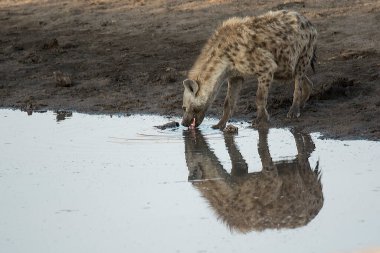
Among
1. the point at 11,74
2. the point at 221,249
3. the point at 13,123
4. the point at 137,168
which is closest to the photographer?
the point at 221,249

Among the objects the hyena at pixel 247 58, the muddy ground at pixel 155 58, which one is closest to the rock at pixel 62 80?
the muddy ground at pixel 155 58

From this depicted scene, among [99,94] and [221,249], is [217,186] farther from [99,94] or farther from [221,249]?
[99,94]

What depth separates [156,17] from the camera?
14.7 m

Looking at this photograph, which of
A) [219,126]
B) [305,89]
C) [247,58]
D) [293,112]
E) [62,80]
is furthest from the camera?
[62,80]

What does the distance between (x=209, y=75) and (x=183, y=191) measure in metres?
2.56

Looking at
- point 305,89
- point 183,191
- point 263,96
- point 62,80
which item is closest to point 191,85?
point 263,96

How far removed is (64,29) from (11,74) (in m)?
2.05

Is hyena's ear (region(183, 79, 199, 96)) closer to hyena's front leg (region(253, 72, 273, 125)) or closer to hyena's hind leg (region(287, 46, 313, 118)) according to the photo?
hyena's front leg (region(253, 72, 273, 125))

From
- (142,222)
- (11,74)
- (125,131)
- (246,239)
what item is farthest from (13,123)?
(246,239)

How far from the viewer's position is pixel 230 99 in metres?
10.3

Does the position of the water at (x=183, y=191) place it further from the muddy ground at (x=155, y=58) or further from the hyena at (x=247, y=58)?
the muddy ground at (x=155, y=58)

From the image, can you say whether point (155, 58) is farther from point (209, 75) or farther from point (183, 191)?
point (183, 191)

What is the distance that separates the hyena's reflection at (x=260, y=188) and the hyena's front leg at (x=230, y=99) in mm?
784

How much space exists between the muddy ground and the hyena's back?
0.62 metres
